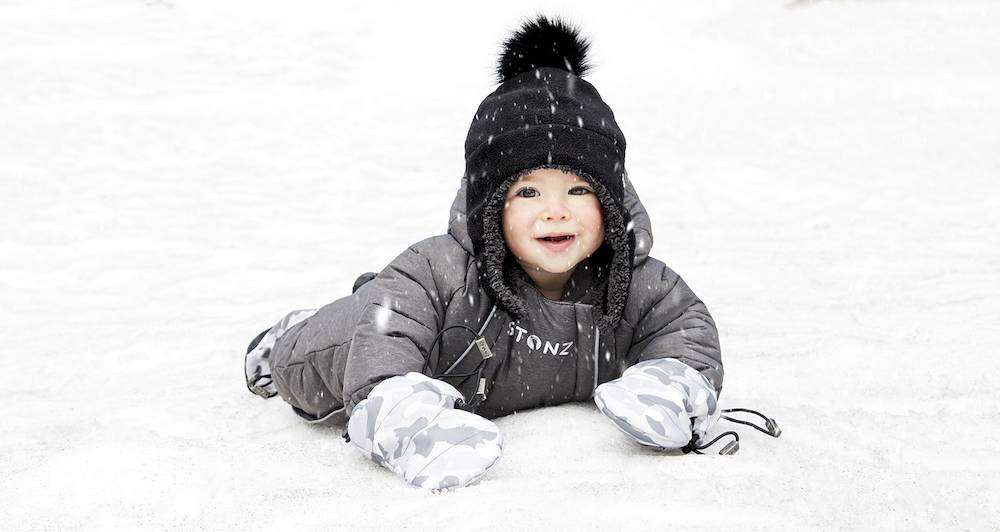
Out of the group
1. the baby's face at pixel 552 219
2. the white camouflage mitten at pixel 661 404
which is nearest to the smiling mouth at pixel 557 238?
the baby's face at pixel 552 219

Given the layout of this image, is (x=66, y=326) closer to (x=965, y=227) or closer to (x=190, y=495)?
(x=190, y=495)

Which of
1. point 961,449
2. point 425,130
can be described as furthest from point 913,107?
point 961,449

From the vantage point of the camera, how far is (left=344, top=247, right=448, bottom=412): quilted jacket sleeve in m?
2.24

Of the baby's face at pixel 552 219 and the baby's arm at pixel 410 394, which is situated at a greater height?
the baby's face at pixel 552 219

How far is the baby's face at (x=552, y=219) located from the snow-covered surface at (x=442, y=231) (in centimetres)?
43

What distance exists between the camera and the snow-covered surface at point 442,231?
189cm

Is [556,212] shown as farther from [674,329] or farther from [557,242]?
[674,329]

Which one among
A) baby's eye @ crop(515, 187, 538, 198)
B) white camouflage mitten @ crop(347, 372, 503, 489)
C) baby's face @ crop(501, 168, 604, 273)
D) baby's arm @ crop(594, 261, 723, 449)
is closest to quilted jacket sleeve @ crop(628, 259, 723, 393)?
baby's arm @ crop(594, 261, 723, 449)

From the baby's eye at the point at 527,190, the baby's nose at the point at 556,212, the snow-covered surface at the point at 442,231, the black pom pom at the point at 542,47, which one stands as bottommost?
the snow-covered surface at the point at 442,231

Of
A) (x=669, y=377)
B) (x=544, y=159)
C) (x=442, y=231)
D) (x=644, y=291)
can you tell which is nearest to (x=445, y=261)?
(x=544, y=159)

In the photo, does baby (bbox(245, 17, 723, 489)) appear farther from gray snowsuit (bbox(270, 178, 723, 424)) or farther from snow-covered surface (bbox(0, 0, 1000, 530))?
snow-covered surface (bbox(0, 0, 1000, 530))

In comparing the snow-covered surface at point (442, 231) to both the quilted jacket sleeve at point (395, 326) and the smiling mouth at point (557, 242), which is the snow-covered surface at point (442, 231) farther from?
the smiling mouth at point (557, 242)

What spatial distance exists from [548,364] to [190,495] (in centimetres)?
99

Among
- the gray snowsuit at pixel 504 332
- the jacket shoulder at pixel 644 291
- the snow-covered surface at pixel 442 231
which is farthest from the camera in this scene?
the jacket shoulder at pixel 644 291
